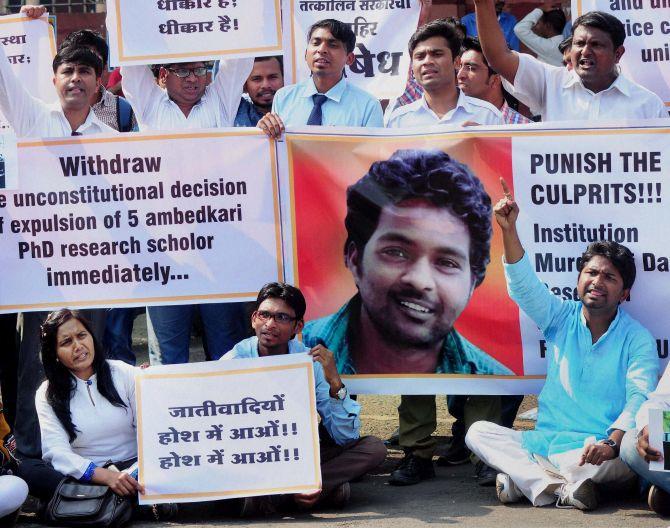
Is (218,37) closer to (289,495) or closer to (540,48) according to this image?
(289,495)

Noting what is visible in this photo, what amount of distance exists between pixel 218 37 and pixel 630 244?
2.39 m

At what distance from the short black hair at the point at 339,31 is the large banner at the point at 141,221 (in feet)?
2.75

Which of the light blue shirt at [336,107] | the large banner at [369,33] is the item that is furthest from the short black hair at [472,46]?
the light blue shirt at [336,107]

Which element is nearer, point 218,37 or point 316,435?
point 316,435

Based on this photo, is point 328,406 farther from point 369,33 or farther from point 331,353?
point 369,33

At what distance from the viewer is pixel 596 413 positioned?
22.4 feet

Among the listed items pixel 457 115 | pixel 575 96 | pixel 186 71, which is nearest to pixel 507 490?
pixel 457 115

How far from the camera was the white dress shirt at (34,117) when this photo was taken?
7660mm

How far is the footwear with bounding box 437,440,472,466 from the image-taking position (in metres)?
7.80

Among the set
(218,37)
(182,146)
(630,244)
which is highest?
Answer: (218,37)

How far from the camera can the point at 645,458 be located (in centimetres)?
640

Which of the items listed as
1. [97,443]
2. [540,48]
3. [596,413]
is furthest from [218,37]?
[540,48]

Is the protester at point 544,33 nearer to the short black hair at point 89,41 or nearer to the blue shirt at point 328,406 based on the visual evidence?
the short black hair at point 89,41

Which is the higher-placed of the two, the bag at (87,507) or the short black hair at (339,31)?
the short black hair at (339,31)
